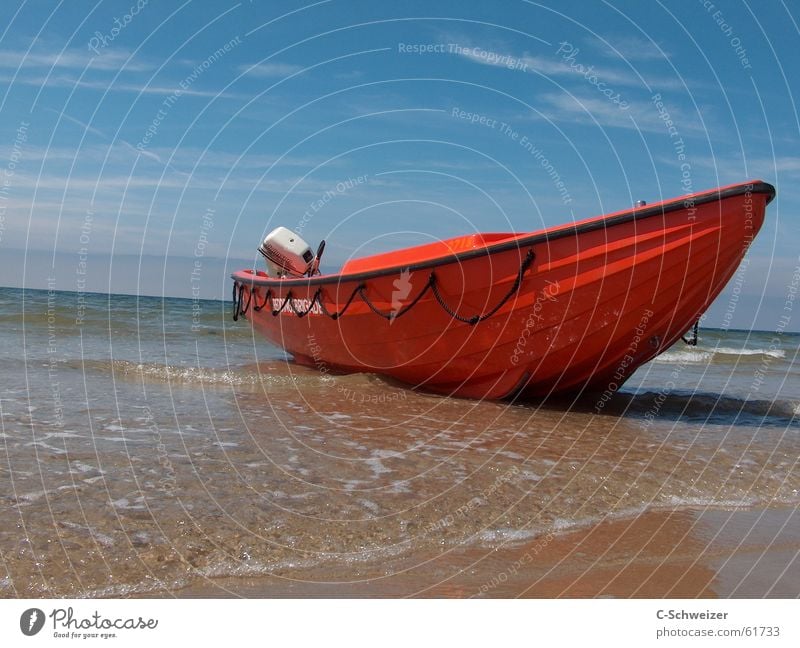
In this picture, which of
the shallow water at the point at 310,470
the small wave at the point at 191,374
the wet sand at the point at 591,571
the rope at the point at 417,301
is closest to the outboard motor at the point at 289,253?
the rope at the point at 417,301

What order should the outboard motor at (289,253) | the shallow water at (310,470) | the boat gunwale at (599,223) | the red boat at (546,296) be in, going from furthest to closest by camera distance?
the outboard motor at (289,253), the red boat at (546,296), the boat gunwale at (599,223), the shallow water at (310,470)

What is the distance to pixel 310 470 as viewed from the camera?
16.3ft

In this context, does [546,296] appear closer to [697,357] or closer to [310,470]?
[310,470]

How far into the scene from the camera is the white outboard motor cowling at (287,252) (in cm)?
1124

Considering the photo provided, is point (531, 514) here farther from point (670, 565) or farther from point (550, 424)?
point (550, 424)

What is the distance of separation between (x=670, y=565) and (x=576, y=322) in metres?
3.93

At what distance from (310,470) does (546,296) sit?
132 inches

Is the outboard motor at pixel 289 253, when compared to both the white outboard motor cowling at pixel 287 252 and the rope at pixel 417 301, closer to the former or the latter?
the white outboard motor cowling at pixel 287 252

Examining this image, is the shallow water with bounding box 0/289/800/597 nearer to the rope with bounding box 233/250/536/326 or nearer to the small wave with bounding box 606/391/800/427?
the small wave with bounding box 606/391/800/427

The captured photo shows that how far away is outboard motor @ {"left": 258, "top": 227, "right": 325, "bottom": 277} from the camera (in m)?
11.2

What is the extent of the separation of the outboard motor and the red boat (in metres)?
2.08

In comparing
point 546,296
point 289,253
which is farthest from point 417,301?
point 289,253

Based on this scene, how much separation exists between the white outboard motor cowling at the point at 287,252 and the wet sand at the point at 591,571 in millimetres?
7703

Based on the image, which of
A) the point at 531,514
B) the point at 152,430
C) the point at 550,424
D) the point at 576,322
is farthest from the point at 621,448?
the point at 152,430
